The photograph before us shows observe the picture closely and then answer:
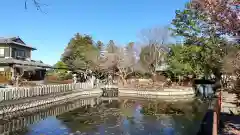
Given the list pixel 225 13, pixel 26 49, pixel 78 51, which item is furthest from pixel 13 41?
pixel 225 13

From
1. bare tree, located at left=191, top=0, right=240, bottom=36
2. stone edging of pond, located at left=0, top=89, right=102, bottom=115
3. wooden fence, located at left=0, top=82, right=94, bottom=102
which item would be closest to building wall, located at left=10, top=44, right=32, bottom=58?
stone edging of pond, located at left=0, top=89, right=102, bottom=115

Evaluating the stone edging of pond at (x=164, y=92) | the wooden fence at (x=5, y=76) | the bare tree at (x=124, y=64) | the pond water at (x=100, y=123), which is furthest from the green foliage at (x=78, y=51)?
the pond water at (x=100, y=123)

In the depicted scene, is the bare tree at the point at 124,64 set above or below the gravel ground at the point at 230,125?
above

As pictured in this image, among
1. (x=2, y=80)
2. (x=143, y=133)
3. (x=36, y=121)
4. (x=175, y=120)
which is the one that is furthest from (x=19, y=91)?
(x=2, y=80)

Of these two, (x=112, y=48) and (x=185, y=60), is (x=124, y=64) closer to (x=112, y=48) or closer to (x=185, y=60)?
(x=112, y=48)

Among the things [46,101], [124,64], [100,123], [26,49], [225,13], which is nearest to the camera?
[225,13]

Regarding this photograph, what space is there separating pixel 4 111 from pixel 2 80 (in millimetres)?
20471

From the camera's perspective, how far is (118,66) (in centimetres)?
4819

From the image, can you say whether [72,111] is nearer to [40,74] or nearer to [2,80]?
[2,80]

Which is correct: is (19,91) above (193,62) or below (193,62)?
below

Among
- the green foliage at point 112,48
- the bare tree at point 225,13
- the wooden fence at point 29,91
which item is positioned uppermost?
the green foliage at point 112,48

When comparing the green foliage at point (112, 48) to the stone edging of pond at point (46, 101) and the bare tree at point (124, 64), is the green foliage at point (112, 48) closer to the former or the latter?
the bare tree at point (124, 64)

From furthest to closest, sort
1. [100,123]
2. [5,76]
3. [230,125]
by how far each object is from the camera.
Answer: [5,76] < [100,123] < [230,125]

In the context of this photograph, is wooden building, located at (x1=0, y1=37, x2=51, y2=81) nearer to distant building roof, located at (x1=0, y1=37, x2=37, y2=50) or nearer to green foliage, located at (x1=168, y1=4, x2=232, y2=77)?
distant building roof, located at (x1=0, y1=37, x2=37, y2=50)
